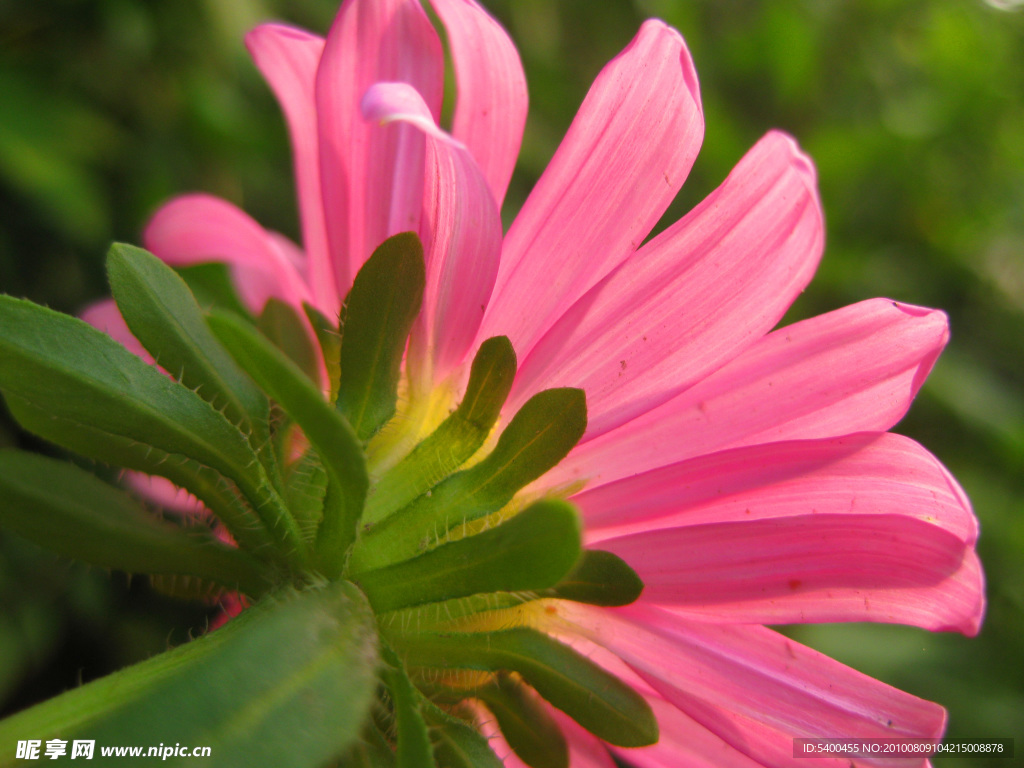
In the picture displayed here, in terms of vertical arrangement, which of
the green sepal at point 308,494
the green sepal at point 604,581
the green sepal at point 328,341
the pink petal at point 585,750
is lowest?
the pink petal at point 585,750

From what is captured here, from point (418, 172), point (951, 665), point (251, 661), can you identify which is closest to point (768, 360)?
point (418, 172)

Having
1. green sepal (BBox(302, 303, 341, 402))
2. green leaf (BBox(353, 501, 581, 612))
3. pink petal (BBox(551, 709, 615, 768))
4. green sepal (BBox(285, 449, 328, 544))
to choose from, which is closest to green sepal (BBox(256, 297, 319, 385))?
green sepal (BBox(302, 303, 341, 402))

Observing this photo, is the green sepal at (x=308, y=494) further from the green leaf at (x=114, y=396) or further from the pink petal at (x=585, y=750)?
the pink petal at (x=585, y=750)

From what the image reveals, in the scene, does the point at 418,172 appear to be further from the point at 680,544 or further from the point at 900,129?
the point at 900,129

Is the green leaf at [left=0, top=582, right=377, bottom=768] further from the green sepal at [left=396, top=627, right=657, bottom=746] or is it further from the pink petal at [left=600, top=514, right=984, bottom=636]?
the pink petal at [left=600, top=514, right=984, bottom=636]

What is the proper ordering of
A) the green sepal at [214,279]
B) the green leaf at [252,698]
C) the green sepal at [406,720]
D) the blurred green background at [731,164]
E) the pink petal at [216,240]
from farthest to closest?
the blurred green background at [731,164] → the green sepal at [214,279] → the pink petal at [216,240] → the green sepal at [406,720] → the green leaf at [252,698]

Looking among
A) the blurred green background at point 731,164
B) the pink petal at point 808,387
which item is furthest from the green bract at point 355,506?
the blurred green background at point 731,164
